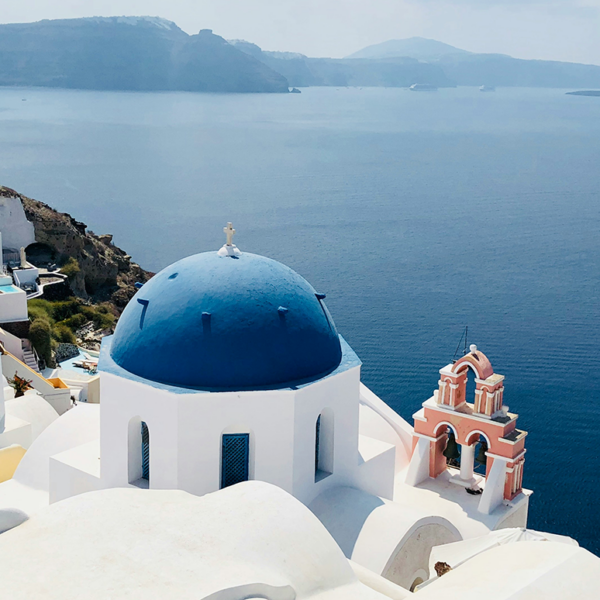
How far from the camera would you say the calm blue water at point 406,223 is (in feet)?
89.8

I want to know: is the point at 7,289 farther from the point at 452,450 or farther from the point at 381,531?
the point at 381,531

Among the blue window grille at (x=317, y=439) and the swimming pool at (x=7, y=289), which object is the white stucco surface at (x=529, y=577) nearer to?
the blue window grille at (x=317, y=439)

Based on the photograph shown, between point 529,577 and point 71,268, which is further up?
point 529,577

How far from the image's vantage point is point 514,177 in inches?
2726

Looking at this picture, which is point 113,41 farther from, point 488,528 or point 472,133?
point 488,528

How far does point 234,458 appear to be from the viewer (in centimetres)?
940

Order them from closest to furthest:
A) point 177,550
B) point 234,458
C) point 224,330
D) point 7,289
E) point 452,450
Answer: point 177,550
point 224,330
point 234,458
point 452,450
point 7,289

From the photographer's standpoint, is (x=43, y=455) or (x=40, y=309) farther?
(x=40, y=309)

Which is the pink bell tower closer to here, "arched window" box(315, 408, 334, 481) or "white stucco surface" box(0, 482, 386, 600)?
"arched window" box(315, 408, 334, 481)

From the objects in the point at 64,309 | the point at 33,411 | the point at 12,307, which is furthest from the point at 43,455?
the point at 64,309

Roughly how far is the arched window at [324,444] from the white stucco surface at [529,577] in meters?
2.94

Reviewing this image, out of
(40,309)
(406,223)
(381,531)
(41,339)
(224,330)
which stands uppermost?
(224,330)

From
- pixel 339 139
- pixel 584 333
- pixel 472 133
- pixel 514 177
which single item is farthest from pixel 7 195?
pixel 472 133

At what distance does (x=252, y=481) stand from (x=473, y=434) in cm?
518
